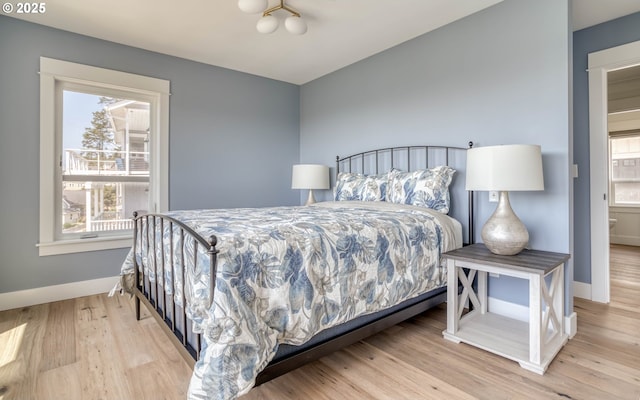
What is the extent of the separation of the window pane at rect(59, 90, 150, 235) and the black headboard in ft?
7.61

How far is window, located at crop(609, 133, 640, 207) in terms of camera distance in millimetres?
5496

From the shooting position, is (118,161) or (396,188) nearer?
(396,188)

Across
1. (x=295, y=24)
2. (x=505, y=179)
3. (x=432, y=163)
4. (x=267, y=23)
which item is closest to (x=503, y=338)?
(x=505, y=179)

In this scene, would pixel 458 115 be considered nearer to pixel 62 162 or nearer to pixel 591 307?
pixel 591 307

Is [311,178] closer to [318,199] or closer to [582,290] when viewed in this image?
[318,199]

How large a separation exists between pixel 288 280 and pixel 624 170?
693cm

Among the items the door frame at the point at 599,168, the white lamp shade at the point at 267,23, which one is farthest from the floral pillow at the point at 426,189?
the white lamp shade at the point at 267,23

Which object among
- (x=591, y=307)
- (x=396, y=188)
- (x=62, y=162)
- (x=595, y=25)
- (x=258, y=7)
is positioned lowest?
(x=591, y=307)

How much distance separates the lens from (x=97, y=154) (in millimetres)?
3129

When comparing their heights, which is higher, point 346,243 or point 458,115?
point 458,115

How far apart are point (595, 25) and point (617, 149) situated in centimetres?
418

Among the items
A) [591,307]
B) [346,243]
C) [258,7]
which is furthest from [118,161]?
[591,307]

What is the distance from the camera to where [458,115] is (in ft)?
9.09

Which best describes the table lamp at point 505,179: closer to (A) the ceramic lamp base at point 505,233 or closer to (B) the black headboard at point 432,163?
(A) the ceramic lamp base at point 505,233
